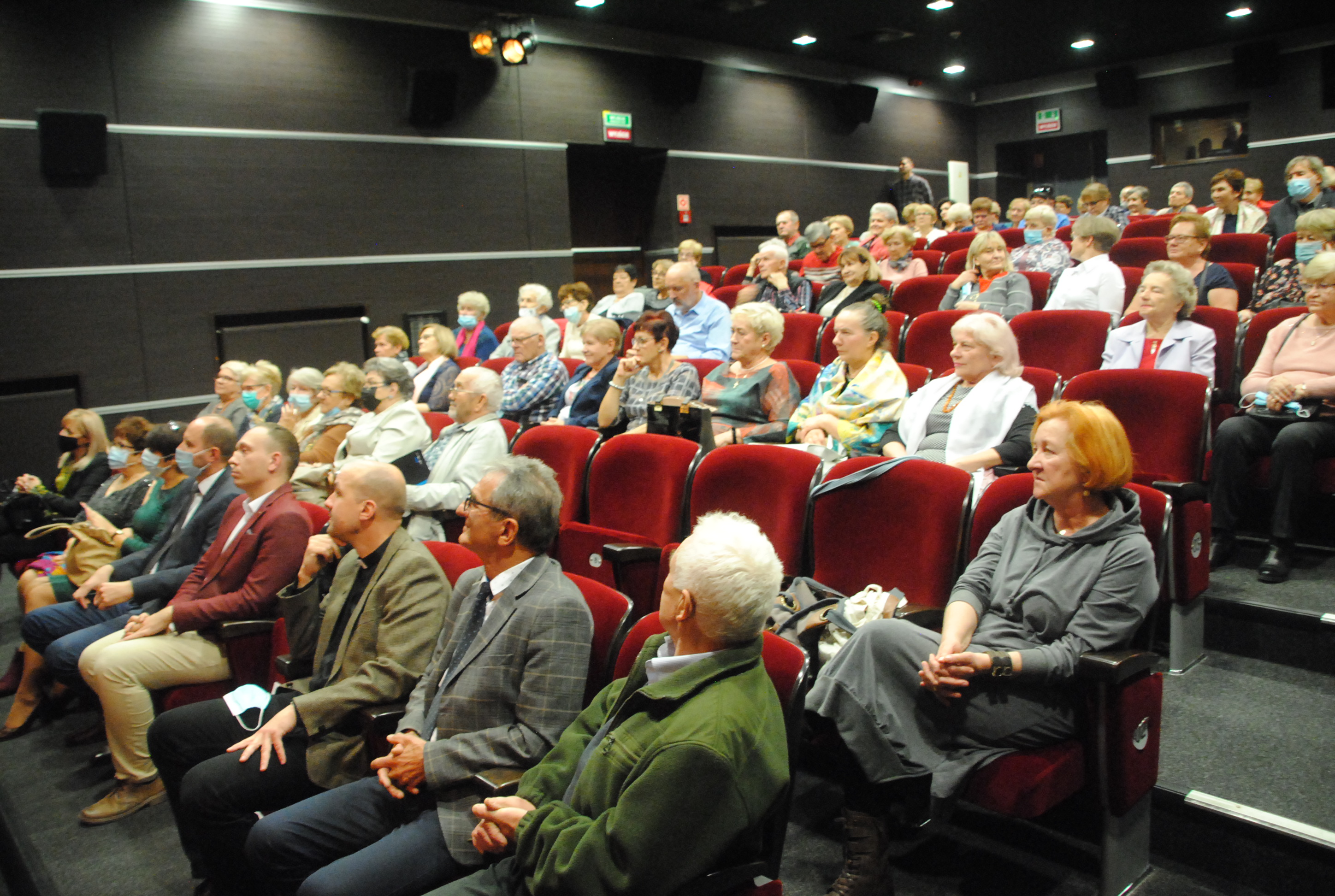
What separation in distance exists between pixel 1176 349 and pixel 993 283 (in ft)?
4.13

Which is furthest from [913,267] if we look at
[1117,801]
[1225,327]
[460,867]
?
[460,867]

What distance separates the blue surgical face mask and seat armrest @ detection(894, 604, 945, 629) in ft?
10.3

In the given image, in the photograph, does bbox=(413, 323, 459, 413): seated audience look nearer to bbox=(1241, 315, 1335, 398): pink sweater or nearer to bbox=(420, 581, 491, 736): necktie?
bbox=(420, 581, 491, 736): necktie

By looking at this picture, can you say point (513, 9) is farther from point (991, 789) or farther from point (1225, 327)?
point (991, 789)

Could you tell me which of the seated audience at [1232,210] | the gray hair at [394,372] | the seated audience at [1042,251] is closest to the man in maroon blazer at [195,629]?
the gray hair at [394,372]

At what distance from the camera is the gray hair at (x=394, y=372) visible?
3.56m

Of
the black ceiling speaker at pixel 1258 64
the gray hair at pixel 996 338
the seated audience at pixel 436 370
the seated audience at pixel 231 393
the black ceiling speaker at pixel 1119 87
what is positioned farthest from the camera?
the black ceiling speaker at pixel 1119 87

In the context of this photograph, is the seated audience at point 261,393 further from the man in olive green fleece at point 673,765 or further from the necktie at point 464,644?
the man in olive green fleece at point 673,765

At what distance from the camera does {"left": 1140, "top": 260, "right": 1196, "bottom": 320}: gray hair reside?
10.6 feet

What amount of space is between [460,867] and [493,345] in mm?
4657

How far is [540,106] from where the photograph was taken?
7457mm

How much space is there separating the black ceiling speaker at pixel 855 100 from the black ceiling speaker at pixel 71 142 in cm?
699

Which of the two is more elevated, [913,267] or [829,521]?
[913,267]

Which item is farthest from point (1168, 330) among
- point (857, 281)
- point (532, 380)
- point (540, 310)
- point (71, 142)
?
point (71, 142)
